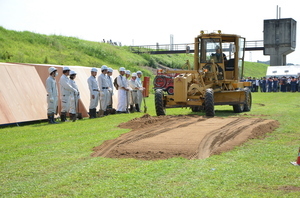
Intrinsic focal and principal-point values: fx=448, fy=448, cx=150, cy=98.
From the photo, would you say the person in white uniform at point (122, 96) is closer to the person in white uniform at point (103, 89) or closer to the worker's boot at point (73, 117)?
the person in white uniform at point (103, 89)

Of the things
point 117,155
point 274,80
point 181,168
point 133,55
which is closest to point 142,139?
point 117,155

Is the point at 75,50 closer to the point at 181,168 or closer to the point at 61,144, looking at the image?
the point at 61,144

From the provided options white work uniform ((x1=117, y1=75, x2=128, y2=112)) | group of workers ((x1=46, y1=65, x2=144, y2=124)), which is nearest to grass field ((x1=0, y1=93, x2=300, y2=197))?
group of workers ((x1=46, y1=65, x2=144, y2=124))

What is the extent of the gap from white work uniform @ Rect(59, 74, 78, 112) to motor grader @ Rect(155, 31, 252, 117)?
3526mm

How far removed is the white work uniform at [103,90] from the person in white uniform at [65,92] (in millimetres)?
2407

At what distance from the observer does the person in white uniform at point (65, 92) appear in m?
17.7

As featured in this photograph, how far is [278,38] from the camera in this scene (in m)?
69.9

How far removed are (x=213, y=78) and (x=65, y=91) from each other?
6554 millimetres

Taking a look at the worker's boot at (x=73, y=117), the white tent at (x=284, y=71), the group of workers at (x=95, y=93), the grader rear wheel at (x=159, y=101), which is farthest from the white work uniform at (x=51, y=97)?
the white tent at (x=284, y=71)

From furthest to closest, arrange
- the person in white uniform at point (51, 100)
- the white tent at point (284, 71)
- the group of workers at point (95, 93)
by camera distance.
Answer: the white tent at point (284, 71), the group of workers at point (95, 93), the person in white uniform at point (51, 100)

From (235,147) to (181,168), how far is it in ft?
8.52

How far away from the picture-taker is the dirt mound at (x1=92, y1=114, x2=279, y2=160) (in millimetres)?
9766

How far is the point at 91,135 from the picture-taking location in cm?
1297

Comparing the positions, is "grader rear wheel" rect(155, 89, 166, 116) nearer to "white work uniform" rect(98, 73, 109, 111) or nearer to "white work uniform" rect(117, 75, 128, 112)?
"white work uniform" rect(98, 73, 109, 111)
